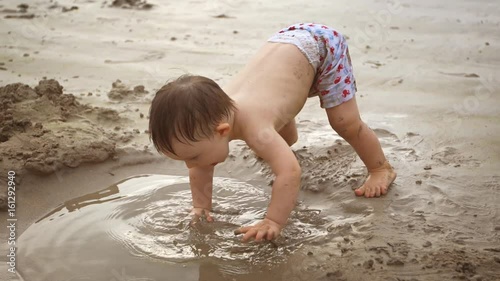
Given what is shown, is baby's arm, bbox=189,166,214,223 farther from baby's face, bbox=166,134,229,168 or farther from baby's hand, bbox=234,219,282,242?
baby's hand, bbox=234,219,282,242

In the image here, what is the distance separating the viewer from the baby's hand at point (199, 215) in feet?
9.37

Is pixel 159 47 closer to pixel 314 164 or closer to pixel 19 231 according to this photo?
pixel 314 164

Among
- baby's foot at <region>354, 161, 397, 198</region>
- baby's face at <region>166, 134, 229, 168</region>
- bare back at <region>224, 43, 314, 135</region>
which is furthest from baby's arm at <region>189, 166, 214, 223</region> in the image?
baby's foot at <region>354, 161, 397, 198</region>

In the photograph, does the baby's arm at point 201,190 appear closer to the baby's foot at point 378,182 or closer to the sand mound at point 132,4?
the baby's foot at point 378,182

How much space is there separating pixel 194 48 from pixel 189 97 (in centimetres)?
325

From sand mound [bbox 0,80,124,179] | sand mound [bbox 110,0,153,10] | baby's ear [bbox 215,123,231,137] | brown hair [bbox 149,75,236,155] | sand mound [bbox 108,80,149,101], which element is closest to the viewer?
brown hair [bbox 149,75,236,155]

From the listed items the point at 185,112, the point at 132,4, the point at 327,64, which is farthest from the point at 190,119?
the point at 132,4

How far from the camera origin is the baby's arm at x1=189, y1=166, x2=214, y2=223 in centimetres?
288

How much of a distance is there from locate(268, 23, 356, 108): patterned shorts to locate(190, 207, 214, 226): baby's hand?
78 centimetres

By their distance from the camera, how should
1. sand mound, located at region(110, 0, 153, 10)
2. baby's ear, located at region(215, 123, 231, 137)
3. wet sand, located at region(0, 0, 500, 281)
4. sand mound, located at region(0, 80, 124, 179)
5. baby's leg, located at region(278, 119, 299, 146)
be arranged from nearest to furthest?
baby's ear, located at region(215, 123, 231, 137) → wet sand, located at region(0, 0, 500, 281) → sand mound, located at region(0, 80, 124, 179) → baby's leg, located at region(278, 119, 299, 146) → sand mound, located at region(110, 0, 153, 10)

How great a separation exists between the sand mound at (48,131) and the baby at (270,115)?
0.82m

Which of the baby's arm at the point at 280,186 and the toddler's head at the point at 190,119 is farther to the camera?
the baby's arm at the point at 280,186

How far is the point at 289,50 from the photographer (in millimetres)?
2963

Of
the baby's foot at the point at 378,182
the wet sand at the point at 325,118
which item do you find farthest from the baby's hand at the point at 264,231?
the baby's foot at the point at 378,182
